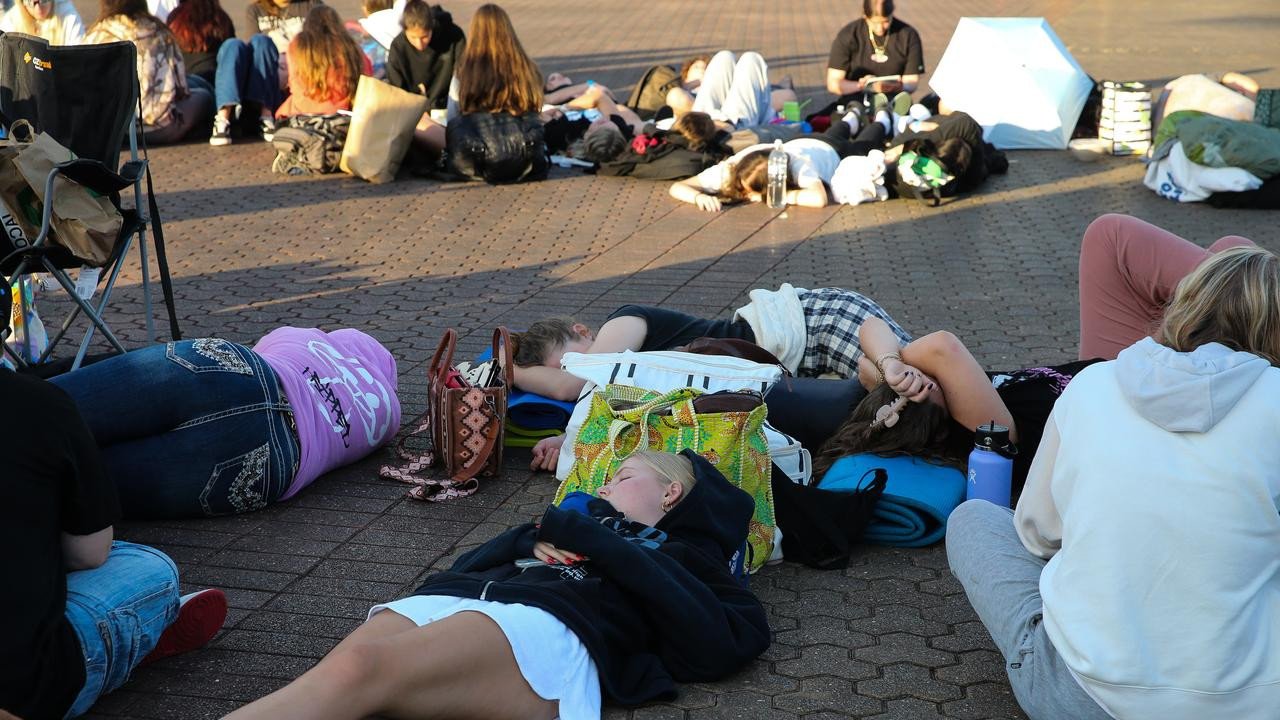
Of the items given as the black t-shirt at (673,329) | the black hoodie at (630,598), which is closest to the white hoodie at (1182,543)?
the black hoodie at (630,598)

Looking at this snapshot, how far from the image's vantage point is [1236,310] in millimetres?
2729

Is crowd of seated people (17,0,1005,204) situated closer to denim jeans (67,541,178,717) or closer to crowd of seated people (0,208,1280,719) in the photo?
crowd of seated people (0,208,1280,719)

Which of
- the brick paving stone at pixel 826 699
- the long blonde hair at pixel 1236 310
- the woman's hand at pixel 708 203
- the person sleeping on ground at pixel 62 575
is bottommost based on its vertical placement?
the woman's hand at pixel 708 203

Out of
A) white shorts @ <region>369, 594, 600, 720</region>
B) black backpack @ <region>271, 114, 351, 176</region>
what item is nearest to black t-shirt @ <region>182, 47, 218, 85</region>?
black backpack @ <region>271, 114, 351, 176</region>

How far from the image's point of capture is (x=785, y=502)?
12.5 ft

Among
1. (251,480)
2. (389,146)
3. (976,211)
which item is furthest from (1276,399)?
(389,146)

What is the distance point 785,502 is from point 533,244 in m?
4.49

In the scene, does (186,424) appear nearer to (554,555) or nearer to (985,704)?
(554,555)

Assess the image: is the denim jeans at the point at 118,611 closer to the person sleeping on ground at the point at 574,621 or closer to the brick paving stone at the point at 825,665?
the person sleeping on ground at the point at 574,621

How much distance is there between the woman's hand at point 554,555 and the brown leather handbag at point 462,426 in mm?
1240

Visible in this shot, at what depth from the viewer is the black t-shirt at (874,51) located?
37.5 feet

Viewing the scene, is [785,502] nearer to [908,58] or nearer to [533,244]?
[533,244]

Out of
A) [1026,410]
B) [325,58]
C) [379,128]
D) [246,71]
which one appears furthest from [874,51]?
[1026,410]

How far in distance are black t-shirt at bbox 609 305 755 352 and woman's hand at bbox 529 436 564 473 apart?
470mm
